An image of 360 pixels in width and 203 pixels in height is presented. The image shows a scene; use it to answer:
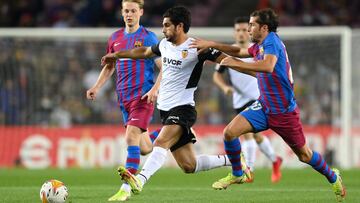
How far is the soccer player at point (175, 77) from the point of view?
929cm

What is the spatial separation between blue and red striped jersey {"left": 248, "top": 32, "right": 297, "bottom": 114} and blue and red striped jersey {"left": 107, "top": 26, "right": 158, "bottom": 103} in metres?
1.48

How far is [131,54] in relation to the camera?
961 centimetres

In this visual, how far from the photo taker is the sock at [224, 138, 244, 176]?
9836mm

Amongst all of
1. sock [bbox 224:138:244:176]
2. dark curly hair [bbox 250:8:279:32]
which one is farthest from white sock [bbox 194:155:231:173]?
dark curly hair [bbox 250:8:279:32]

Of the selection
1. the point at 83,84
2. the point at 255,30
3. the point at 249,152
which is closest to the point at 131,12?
the point at 255,30

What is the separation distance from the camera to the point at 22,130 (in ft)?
58.9

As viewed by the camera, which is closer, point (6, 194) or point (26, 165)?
point (6, 194)

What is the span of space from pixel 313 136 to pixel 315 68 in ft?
5.14

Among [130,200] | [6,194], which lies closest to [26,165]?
[6,194]

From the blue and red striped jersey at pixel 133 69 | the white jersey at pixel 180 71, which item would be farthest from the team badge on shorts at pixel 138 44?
the white jersey at pixel 180 71

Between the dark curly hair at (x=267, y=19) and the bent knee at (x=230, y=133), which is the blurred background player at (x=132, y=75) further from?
the dark curly hair at (x=267, y=19)

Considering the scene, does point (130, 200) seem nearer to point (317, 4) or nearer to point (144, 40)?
point (144, 40)

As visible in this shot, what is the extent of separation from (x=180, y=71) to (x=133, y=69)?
113cm

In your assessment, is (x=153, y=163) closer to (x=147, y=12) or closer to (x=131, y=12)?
(x=131, y=12)
